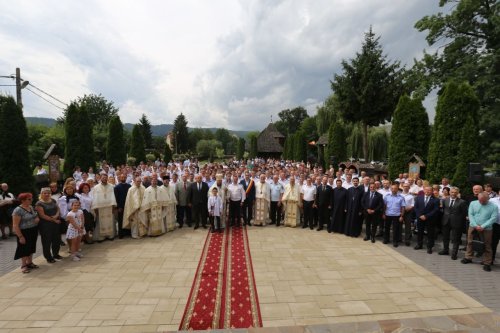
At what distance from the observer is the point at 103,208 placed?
886 cm

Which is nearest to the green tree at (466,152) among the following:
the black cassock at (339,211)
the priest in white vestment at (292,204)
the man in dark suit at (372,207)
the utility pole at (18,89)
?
the man in dark suit at (372,207)

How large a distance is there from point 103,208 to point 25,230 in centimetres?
238

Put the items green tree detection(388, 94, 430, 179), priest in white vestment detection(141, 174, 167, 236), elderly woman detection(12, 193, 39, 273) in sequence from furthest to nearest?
green tree detection(388, 94, 430, 179) → priest in white vestment detection(141, 174, 167, 236) → elderly woman detection(12, 193, 39, 273)

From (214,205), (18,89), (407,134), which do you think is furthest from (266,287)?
(18,89)

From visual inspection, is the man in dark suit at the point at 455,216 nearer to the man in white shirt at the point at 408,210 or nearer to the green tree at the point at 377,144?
the man in white shirt at the point at 408,210

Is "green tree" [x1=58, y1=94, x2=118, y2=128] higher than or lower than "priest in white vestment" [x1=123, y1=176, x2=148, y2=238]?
higher

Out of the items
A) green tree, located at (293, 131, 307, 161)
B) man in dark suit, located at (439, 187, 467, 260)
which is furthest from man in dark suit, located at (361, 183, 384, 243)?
green tree, located at (293, 131, 307, 161)

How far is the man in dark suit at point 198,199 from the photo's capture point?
1027 cm

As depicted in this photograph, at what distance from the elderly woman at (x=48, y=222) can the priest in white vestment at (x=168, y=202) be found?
311 centimetres

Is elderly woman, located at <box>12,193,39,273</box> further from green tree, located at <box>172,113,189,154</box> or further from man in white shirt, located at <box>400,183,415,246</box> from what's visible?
green tree, located at <box>172,113,189,154</box>

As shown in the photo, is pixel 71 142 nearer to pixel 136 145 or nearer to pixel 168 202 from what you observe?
pixel 136 145

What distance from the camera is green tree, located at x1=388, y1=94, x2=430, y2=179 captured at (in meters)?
14.1

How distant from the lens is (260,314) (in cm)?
500

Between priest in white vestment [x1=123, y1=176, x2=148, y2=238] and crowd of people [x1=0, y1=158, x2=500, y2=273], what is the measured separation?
0.10 ft
